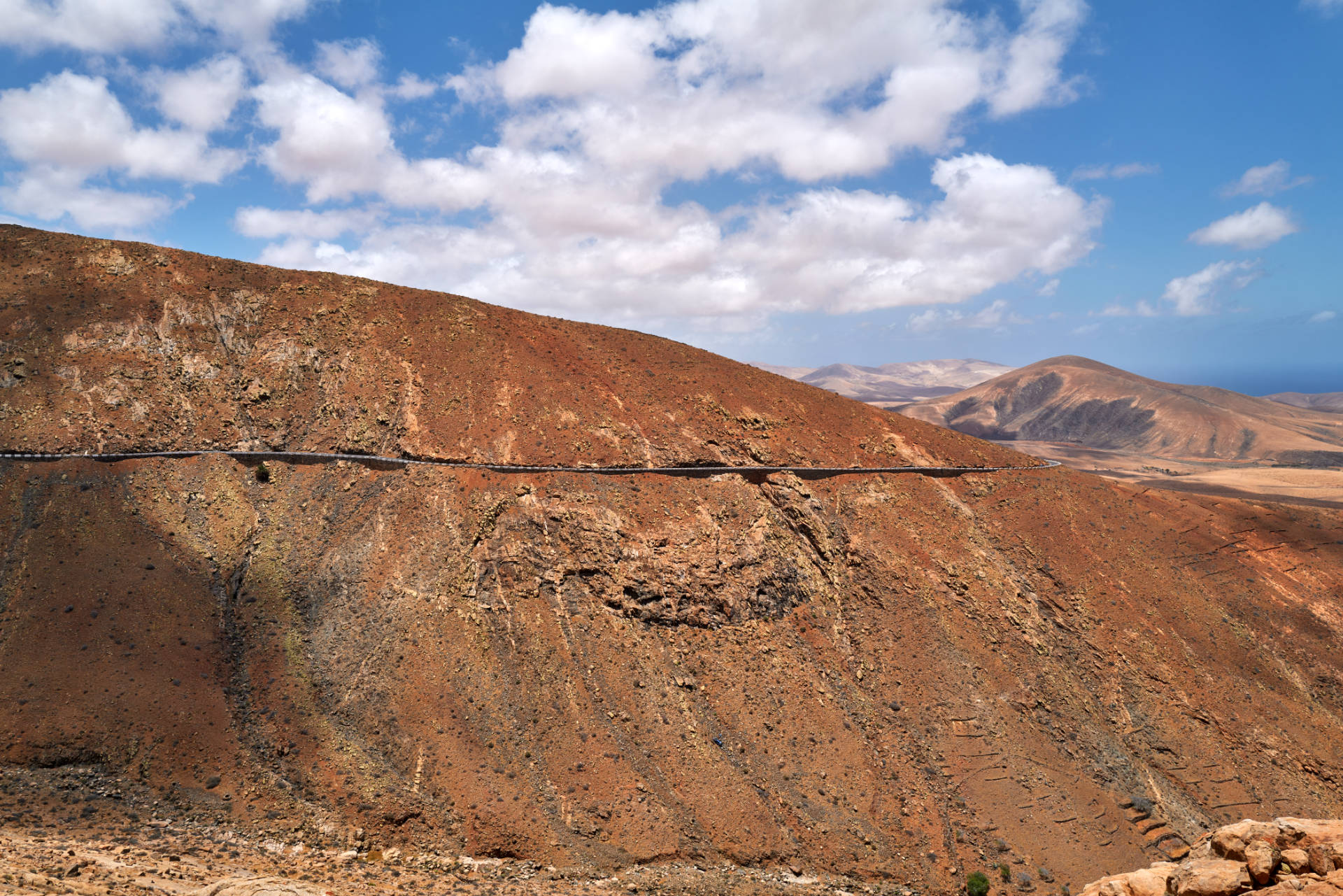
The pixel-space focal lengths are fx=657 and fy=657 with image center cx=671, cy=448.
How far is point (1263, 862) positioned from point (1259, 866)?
0.34 feet

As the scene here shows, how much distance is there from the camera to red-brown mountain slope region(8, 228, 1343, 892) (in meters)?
23.9

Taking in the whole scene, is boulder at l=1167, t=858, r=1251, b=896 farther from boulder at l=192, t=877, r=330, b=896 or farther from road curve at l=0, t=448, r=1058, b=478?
road curve at l=0, t=448, r=1058, b=478

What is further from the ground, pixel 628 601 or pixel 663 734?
pixel 628 601

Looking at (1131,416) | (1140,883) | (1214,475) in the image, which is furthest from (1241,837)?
(1131,416)

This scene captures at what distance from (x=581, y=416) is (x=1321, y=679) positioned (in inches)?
1564

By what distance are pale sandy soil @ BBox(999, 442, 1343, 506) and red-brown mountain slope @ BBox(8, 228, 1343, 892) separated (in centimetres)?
5394

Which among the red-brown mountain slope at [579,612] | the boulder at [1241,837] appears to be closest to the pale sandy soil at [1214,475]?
the red-brown mountain slope at [579,612]

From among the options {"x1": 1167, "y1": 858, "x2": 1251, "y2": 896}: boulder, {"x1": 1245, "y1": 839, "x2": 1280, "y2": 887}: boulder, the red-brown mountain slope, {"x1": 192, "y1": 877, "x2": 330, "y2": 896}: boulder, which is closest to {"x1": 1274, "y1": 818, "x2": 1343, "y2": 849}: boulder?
{"x1": 1245, "y1": 839, "x2": 1280, "y2": 887}: boulder

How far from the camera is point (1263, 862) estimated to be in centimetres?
1258

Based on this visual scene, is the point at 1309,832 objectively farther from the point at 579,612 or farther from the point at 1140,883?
the point at 579,612

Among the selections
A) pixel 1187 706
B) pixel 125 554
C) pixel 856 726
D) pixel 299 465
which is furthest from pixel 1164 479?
pixel 125 554

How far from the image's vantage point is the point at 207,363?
36.4m

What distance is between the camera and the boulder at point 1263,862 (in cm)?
1258

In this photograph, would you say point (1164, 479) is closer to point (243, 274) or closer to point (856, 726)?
point (856, 726)
